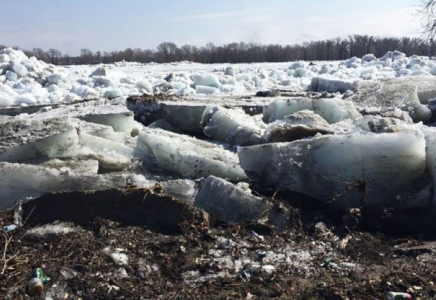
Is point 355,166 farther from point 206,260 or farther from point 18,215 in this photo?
point 18,215

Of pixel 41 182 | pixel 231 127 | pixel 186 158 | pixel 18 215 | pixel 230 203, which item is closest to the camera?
pixel 18 215

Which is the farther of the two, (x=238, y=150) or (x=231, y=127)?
(x=231, y=127)

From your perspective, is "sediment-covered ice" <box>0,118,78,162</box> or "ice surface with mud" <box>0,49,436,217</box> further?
"sediment-covered ice" <box>0,118,78,162</box>

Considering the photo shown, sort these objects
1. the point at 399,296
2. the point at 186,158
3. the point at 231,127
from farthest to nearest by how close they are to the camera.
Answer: the point at 231,127, the point at 186,158, the point at 399,296

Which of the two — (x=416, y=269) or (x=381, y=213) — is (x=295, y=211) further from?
(x=416, y=269)

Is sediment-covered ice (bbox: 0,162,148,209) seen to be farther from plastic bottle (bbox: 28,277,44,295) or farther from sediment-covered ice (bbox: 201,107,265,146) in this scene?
sediment-covered ice (bbox: 201,107,265,146)

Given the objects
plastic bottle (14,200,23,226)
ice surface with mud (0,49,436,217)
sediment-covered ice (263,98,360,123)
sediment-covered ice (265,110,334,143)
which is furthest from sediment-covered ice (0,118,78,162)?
sediment-covered ice (263,98,360,123)

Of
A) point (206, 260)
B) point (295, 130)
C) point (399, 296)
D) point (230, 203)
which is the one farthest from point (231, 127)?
point (399, 296)

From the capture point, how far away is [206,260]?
9.64 ft

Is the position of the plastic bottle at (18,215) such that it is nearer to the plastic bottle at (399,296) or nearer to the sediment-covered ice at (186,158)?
the sediment-covered ice at (186,158)

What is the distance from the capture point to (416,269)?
2.83 metres

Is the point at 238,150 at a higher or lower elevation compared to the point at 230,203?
higher

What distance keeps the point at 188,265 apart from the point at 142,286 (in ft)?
1.06

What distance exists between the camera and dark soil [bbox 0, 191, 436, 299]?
8.49 feet
